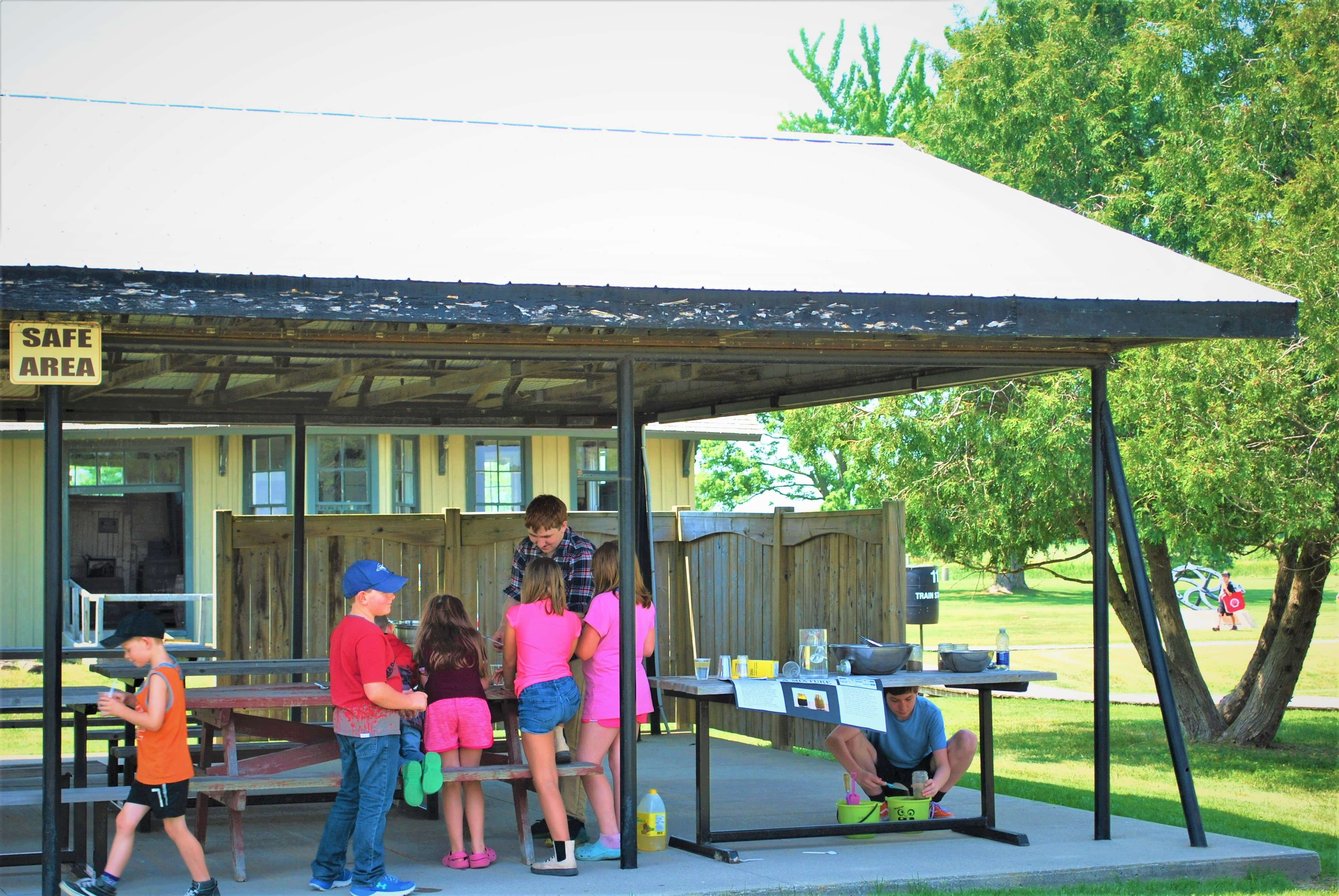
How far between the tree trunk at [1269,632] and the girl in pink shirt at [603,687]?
8350mm

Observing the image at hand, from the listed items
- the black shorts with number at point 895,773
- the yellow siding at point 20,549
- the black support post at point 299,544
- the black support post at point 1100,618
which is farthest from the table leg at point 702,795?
the yellow siding at point 20,549

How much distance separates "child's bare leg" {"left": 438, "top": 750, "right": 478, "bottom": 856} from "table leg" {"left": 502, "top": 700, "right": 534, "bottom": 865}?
262mm

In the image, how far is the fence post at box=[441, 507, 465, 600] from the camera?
40.6 ft

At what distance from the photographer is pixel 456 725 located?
7281 mm

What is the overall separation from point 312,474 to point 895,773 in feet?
42.7

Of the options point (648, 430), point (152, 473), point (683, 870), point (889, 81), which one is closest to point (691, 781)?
point (683, 870)

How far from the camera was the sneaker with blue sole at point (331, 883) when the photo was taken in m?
6.74

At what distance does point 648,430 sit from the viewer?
20.3 metres

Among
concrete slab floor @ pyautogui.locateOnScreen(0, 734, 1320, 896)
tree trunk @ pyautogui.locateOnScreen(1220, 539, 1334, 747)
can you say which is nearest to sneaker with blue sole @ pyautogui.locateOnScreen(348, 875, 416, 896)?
concrete slab floor @ pyautogui.locateOnScreen(0, 734, 1320, 896)

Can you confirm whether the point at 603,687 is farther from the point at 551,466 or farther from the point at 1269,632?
the point at 551,466

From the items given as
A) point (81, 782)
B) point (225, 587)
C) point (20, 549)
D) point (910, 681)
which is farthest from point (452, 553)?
point (20, 549)

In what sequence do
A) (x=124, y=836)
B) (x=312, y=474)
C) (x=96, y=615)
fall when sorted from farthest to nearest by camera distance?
(x=312, y=474)
(x=96, y=615)
(x=124, y=836)

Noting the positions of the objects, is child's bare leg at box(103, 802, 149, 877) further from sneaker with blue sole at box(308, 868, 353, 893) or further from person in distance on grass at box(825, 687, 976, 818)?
person in distance on grass at box(825, 687, 976, 818)

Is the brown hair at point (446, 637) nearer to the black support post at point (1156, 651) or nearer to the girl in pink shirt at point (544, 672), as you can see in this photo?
the girl in pink shirt at point (544, 672)
